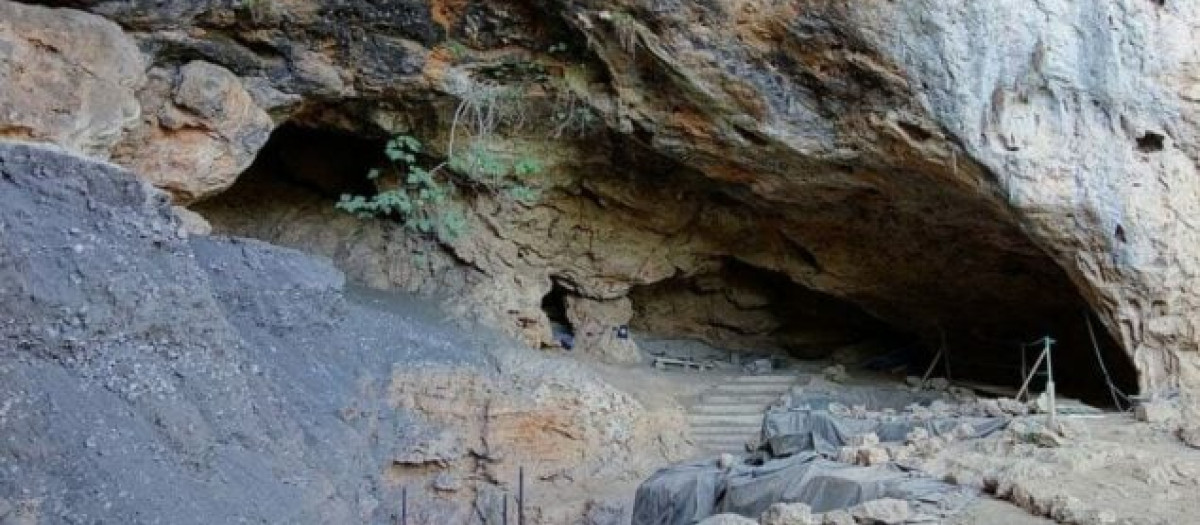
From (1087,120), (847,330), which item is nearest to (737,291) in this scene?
(847,330)

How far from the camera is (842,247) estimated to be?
14375 millimetres

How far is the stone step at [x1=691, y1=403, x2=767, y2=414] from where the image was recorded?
12586 millimetres

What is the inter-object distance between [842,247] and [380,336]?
7.11m

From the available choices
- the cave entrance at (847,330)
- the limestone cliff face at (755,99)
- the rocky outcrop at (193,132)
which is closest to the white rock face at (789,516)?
the limestone cliff face at (755,99)

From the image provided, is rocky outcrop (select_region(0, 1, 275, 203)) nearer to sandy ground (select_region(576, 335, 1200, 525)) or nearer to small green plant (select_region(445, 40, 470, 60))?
small green plant (select_region(445, 40, 470, 60))

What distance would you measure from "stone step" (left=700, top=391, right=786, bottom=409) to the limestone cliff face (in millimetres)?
2724

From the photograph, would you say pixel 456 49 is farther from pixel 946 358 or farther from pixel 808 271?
pixel 946 358

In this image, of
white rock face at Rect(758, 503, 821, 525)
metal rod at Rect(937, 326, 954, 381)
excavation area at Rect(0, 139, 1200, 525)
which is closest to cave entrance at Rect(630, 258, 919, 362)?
metal rod at Rect(937, 326, 954, 381)

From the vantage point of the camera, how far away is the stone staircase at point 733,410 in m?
12.1

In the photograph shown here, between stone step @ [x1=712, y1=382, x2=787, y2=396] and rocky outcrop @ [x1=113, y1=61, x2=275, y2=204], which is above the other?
rocky outcrop @ [x1=113, y1=61, x2=275, y2=204]

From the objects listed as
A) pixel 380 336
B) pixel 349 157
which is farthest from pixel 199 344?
pixel 349 157

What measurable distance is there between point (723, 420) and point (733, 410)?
0.34m

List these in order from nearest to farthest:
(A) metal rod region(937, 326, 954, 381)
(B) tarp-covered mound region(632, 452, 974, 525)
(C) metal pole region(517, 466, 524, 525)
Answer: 1. (B) tarp-covered mound region(632, 452, 974, 525)
2. (C) metal pole region(517, 466, 524, 525)
3. (A) metal rod region(937, 326, 954, 381)

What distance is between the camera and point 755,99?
10.4 metres
